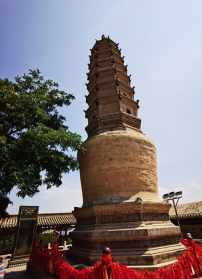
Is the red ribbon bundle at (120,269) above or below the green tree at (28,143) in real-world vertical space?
below

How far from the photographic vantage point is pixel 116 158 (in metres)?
9.94

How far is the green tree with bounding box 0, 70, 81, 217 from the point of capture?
29.4ft

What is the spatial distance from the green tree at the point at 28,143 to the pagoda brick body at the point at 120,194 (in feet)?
4.04

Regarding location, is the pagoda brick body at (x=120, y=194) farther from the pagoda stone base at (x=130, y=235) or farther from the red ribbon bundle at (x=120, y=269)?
the red ribbon bundle at (x=120, y=269)

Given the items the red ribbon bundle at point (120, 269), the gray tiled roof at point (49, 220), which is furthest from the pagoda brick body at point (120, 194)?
the gray tiled roof at point (49, 220)

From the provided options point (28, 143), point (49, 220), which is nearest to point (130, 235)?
point (28, 143)

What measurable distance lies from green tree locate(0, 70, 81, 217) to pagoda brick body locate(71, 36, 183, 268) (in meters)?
1.23

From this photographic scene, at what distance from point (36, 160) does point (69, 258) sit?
4.33 metres

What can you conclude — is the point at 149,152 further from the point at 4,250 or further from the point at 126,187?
the point at 4,250

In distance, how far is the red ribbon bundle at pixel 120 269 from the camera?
5496 mm

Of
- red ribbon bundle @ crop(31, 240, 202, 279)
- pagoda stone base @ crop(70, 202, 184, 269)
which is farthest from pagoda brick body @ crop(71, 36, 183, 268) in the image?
red ribbon bundle @ crop(31, 240, 202, 279)

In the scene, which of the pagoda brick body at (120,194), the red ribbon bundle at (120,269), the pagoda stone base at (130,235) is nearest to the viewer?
the red ribbon bundle at (120,269)

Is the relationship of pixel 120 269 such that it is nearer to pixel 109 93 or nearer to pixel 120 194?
pixel 120 194

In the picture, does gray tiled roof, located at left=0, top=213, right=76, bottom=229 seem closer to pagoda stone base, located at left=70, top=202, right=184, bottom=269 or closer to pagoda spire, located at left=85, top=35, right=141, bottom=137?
pagoda spire, located at left=85, top=35, right=141, bottom=137
